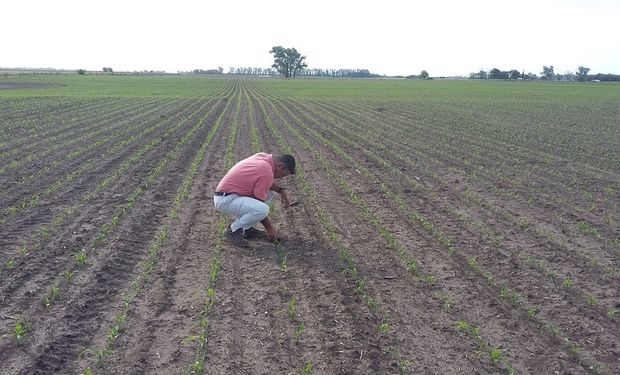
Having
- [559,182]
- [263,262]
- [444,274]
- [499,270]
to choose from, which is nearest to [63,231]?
[263,262]

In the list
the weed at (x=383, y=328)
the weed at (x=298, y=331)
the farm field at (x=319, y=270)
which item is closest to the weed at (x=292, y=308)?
the farm field at (x=319, y=270)

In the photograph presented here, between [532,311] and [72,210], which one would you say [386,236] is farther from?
[72,210]

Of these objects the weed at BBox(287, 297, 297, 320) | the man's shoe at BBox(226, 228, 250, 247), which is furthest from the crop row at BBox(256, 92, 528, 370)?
the man's shoe at BBox(226, 228, 250, 247)

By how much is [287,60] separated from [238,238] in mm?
147870

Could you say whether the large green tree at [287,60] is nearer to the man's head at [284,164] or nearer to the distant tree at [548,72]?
the distant tree at [548,72]

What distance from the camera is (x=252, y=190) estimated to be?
23.1 feet

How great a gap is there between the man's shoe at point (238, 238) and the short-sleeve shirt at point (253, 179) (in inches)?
25.7

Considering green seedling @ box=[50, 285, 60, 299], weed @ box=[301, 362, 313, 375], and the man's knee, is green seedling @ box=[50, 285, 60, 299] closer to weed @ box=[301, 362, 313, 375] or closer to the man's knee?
the man's knee

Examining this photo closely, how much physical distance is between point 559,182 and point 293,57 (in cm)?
14386

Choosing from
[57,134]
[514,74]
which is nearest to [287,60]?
[514,74]

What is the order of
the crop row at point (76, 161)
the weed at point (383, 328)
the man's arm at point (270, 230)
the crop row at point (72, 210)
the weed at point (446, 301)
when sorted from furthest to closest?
the crop row at point (76, 161)
the man's arm at point (270, 230)
the crop row at point (72, 210)
the weed at point (446, 301)
the weed at point (383, 328)

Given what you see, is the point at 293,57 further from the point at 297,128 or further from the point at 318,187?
the point at 318,187

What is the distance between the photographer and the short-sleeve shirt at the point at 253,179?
698 centimetres

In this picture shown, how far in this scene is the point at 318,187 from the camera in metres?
10.4
